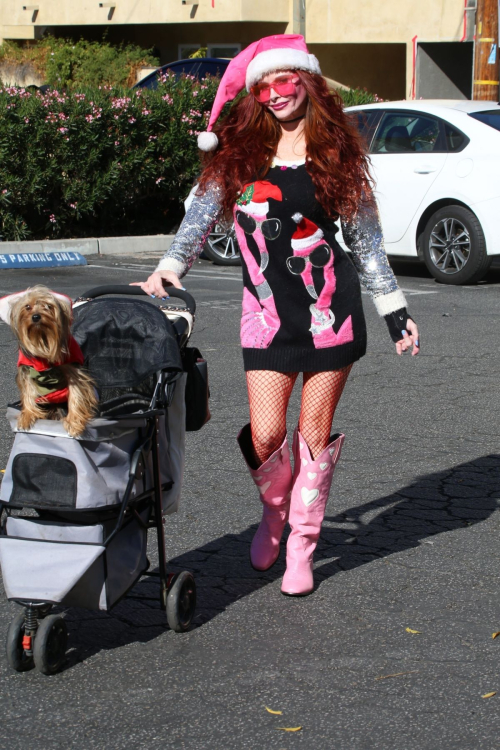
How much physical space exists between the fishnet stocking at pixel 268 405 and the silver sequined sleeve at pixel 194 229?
A: 49cm

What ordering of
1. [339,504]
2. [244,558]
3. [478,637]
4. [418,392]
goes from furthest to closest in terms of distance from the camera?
1. [418,392]
2. [339,504]
3. [244,558]
4. [478,637]

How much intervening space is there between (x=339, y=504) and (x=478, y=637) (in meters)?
1.41

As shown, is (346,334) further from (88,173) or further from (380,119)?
(88,173)

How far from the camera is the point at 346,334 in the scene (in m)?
3.94

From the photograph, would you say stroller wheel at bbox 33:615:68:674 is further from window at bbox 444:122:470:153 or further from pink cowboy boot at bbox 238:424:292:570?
window at bbox 444:122:470:153

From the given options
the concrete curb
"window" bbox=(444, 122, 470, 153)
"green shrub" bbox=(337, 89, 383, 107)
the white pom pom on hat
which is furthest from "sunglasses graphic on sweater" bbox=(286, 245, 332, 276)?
"green shrub" bbox=(337, 89, 383, 107)

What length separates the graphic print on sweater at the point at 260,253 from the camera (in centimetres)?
386

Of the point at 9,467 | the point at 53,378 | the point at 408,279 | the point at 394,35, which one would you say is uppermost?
the point at 394,35

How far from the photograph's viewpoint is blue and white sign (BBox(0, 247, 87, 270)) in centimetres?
1262

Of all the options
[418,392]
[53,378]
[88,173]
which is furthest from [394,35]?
[53,378]

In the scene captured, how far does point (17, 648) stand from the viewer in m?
3.28

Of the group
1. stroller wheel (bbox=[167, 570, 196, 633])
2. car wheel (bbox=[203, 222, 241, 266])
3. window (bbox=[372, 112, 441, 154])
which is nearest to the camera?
stroller wheel (bbox=[167, 570, 196, 633])

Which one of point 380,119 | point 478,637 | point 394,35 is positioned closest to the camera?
point 478,637

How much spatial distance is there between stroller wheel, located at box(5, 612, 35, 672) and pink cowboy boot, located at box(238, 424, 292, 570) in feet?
3.72
